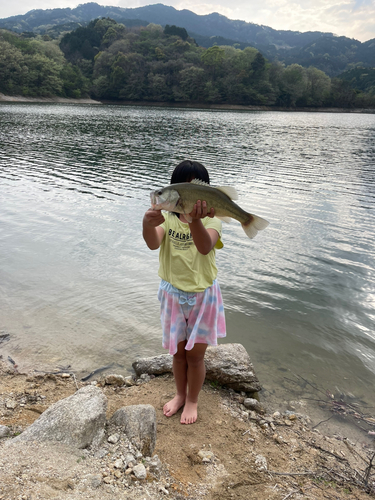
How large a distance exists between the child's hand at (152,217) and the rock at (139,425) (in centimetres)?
167

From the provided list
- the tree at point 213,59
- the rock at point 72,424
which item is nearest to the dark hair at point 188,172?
the rock at point 72,424

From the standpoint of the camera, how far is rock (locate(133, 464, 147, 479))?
252cm

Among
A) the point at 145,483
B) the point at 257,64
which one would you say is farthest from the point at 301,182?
the point at 257,64

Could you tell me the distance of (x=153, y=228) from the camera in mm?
2834

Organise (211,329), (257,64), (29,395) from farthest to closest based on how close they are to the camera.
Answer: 1. (257,64)
2. (29,395)
3. (211,329)

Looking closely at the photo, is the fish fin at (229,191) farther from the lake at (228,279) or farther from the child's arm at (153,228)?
the lake at (228,279)

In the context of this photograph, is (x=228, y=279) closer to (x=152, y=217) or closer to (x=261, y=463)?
(x=261, y=463)

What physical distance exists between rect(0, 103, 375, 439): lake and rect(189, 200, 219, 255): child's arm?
2565 mm

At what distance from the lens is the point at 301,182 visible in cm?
1648

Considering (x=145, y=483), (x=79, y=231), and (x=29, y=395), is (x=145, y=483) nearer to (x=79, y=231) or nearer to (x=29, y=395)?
(x=29, y=395)

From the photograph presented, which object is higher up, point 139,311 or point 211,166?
point 211,166

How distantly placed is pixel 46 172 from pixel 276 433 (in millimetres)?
16943

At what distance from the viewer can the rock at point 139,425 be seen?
2.86 m

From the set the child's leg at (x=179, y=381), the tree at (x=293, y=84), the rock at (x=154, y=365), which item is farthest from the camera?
the tree at (x=293, y=84)
